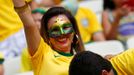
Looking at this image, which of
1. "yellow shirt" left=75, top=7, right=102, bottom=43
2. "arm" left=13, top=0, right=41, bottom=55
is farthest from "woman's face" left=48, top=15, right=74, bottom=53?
"yellow shirt" left=75, top=7, right=102, bottom=43

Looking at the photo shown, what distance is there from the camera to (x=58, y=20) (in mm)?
2719

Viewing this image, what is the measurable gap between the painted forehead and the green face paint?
0.02 metres

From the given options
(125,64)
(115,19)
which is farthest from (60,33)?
(115,19)

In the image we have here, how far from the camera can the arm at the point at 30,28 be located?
2.46 metres

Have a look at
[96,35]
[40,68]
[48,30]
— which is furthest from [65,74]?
[96,35]

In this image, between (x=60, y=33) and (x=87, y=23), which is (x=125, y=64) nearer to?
(x=60, y=33)

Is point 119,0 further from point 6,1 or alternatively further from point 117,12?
point 6,1

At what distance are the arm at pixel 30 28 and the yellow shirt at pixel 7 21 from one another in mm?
1116

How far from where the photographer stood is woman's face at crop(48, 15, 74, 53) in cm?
264

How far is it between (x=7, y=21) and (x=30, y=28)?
1.17m

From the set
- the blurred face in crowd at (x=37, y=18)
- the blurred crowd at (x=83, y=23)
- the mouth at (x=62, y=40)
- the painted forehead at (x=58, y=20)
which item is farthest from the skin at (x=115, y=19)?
the mouth at (x=62, y=40)

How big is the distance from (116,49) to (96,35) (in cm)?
67

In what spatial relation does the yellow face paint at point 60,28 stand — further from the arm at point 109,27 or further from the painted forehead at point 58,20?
the arm at point 109,27

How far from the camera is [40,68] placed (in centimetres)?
255
